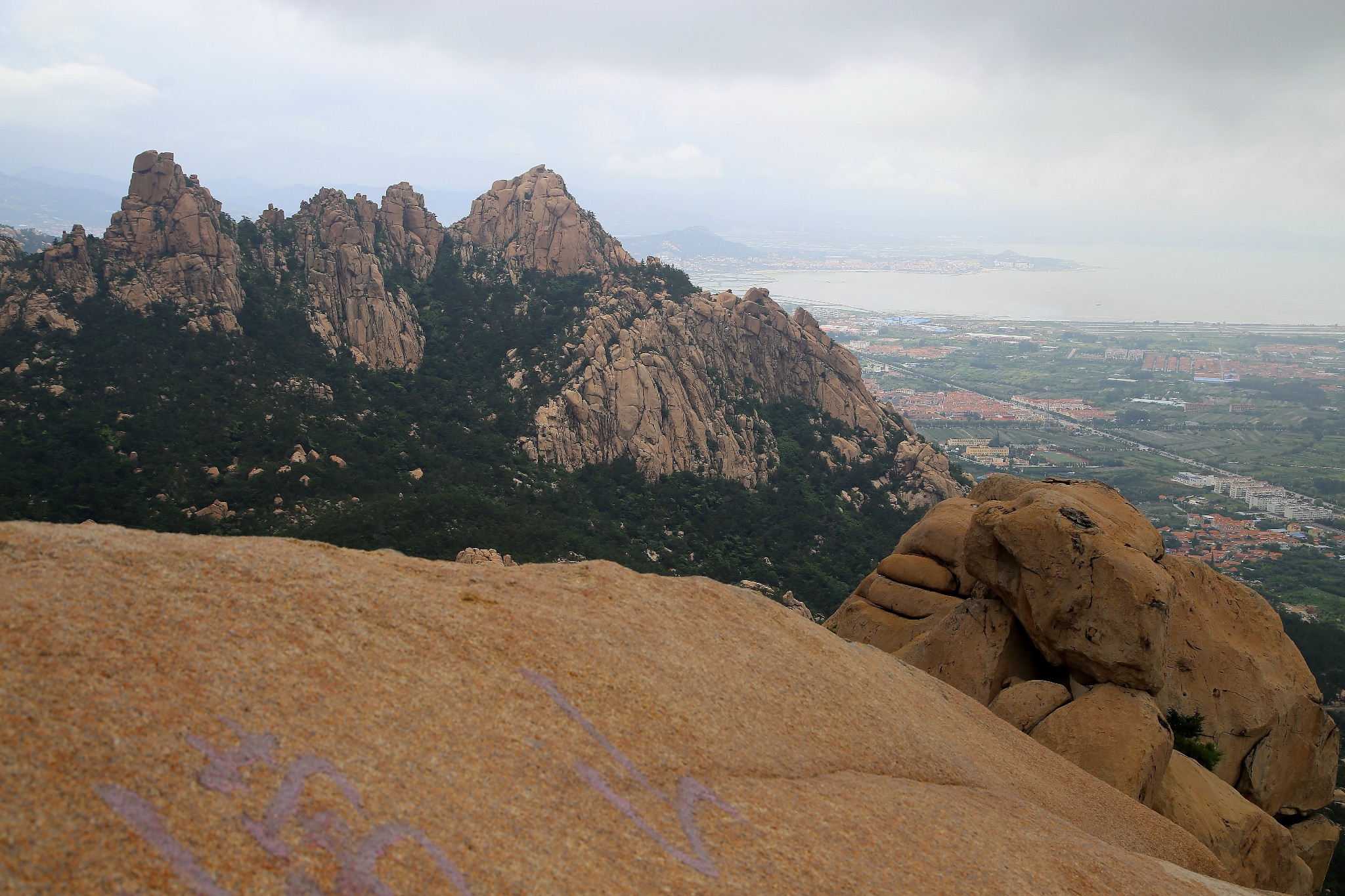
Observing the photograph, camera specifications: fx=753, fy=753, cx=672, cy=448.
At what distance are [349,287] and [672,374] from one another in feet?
98.4

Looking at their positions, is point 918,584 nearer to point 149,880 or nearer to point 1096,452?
point 149,880

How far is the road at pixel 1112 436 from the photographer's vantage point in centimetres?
10672

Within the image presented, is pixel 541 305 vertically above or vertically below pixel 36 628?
above

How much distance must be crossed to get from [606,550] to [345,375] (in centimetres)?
2707

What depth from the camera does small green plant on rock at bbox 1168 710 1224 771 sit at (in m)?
24.2

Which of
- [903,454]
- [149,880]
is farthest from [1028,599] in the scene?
[903,454]

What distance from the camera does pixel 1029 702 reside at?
2239cm

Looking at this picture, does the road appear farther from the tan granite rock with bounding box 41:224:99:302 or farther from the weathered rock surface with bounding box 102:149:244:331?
the tan granite rock with bounding box 41:224:99:302

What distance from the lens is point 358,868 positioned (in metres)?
8.05

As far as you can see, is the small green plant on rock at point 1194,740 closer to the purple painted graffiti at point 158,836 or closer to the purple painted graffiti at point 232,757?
the purple painted graffiti at point 232,757

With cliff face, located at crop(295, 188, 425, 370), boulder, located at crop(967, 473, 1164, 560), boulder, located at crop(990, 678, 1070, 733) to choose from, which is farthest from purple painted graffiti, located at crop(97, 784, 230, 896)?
cliff face, located at crop(295, 188, 425, 370)

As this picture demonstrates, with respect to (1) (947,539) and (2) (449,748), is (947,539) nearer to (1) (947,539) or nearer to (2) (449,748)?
(1) (947,539)

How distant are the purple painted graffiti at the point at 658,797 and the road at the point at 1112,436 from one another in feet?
383

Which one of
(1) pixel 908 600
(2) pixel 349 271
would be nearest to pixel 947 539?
(1) pixel 908 600
